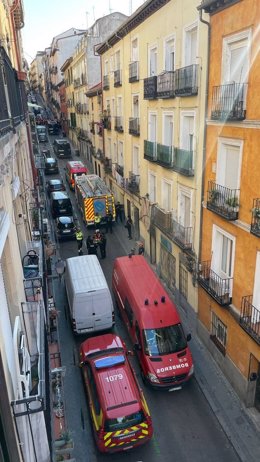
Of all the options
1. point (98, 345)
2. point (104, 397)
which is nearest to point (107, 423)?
point (104, 397)

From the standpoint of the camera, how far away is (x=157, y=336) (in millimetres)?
13914

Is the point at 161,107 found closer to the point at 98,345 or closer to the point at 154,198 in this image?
the point at 154,198

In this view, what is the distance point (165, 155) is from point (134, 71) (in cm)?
773

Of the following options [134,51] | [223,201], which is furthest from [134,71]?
[223,201]

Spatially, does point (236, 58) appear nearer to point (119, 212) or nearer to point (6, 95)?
point (6, 95)

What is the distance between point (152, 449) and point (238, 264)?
21.0 ft

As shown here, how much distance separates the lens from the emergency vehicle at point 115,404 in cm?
1081

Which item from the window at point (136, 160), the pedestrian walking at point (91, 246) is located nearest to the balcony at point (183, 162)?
the window at point (136, 160)

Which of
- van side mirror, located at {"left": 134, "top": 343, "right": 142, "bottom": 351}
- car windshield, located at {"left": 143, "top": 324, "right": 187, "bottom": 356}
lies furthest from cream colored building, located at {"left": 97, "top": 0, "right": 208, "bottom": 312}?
van side mirror, located at {"left": 134, "top": 343, "right": 142, "bottom": 351}

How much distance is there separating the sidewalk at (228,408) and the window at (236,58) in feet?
34.5

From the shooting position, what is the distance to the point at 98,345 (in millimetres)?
13617

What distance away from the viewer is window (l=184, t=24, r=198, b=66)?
15.1 meters

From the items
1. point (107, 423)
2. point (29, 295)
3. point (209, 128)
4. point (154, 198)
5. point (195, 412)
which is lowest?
point (195, 412)

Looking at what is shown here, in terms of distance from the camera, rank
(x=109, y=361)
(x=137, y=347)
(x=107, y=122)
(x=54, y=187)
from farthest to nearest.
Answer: (x=54, y=187) → (x=107, y=122) → (x=137, y=347) → (x=109, y=361)
